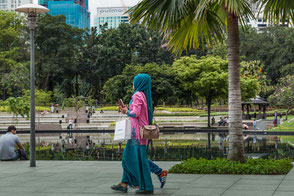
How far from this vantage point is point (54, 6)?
179 metres

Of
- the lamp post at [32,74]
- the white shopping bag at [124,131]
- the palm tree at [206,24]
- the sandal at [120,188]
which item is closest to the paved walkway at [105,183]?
the sandal at [120,188]

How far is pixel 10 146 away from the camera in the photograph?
13445mm

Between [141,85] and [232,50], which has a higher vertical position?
[232,50]

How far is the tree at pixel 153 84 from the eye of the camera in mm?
41688

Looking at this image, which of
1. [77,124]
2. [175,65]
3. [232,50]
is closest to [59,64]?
[77,124]

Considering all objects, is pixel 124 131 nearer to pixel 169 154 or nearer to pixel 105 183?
pixel 105 183

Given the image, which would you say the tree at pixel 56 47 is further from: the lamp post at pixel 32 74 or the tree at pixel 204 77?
the lamp post at pixel 32 74

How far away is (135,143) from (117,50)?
185 feet

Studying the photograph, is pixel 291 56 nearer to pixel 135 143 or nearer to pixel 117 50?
pixel 117 50

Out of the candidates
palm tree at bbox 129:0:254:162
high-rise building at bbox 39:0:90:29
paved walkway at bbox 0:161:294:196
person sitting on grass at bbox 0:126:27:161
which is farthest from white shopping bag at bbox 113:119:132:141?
high-rise building at bbox 39:0:90:29

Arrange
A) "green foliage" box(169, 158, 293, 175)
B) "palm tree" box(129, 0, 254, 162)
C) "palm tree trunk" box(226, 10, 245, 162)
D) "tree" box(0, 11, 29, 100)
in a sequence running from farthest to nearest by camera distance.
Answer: "tree" box(0, 11, 29, 100)
"palm tree trunk" box(226, 10, 245, 162)
"palm tree" box(129, 0, 254, 162)
"green foliage" box(169, 158, 293, 175)

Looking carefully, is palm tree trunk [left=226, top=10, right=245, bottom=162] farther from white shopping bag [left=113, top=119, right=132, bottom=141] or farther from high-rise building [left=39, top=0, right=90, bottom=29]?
high-rise building [left=39, top=0, right=90, bottom=29]

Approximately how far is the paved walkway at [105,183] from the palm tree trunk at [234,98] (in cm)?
115

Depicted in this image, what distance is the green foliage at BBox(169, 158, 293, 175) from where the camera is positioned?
9707 millimetres
